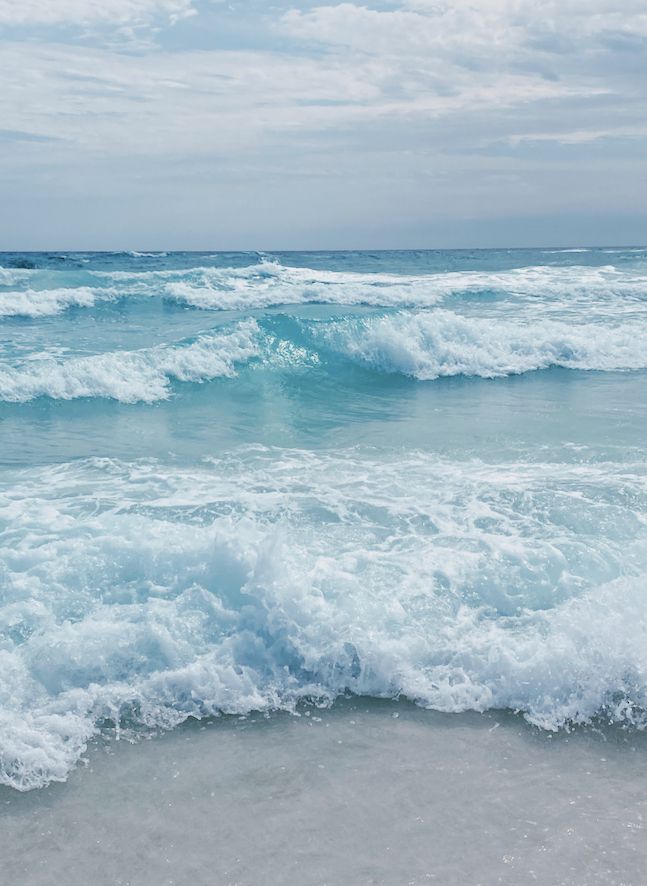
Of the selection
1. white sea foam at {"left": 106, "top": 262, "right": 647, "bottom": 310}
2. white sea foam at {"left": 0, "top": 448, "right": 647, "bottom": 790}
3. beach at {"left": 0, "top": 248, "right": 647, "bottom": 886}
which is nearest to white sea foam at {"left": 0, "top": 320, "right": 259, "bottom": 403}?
beach at {"left": 0, "top": 248, "right": 647, "bottom": 886}

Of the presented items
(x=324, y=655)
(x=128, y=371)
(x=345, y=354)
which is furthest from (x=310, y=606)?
(x=345, y=354)

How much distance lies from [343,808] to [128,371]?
10.9 meters

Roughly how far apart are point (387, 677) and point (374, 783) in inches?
33.4

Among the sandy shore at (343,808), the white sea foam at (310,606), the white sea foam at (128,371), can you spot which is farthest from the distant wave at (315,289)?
the sandy shore at (343,808)

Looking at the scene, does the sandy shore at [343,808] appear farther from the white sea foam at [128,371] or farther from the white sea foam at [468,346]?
the white sea foam at [468,346]

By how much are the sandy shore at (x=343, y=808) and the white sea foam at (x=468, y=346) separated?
11147 millimetres

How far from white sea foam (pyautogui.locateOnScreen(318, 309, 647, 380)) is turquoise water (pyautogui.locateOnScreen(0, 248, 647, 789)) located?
3.32 ft

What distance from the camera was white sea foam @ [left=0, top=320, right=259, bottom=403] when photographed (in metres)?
12.7

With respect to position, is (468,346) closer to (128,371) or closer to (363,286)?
(128,371)

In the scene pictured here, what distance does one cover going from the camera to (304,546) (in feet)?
19.5

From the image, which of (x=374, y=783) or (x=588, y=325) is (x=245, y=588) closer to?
(x=374, y=783)

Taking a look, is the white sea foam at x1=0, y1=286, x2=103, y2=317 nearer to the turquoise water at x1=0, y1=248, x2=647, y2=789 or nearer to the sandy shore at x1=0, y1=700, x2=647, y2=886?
the turquoise water at x1=0, y1=248, x2=647, y2=789

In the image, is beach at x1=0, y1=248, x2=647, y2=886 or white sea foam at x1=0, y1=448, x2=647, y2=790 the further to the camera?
white sea foam at x1=0, y1=448, x2=647, y2=790

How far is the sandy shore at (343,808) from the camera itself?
323cm
